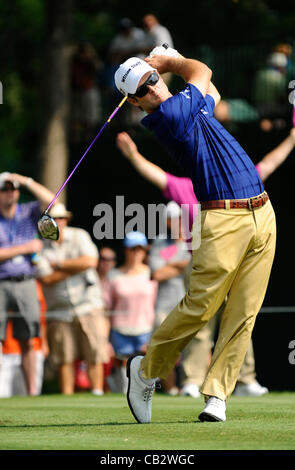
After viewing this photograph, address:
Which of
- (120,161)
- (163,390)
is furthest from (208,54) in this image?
(163,390)

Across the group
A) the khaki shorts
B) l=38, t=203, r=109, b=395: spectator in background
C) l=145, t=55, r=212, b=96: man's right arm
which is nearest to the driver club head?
l=145, t=55, r=212, b=96: man's right arm

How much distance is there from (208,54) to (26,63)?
5226mm

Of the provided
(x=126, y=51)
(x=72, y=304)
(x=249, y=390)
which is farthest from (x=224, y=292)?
(x=126, y=51)

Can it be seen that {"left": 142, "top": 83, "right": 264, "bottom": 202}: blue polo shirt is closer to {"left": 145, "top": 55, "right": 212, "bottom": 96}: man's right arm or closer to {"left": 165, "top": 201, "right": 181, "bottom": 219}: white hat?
{"left": 145, "top": 55, "right": 212, "bottom": 96}: man's right arm

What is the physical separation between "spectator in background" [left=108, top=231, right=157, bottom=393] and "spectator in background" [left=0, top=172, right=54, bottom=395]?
136cm

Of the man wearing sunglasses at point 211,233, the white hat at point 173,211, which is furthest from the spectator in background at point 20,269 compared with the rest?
the man wearing sunglasses at point 211,233

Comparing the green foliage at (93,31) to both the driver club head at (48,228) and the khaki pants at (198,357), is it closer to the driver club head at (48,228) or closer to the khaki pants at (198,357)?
the khaki pants at (198,357)

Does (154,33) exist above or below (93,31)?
below

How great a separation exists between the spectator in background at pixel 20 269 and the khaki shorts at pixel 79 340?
0.60m

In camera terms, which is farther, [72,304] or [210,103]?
[72,304]

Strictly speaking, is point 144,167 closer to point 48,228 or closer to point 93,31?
point 48,228

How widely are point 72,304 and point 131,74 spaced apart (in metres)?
5.10

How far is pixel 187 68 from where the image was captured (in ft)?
21.6

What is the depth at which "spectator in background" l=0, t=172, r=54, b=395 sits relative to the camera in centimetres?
1042
